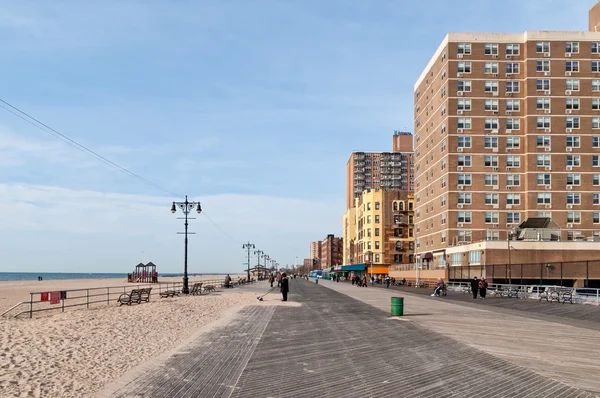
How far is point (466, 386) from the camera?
10.2 m

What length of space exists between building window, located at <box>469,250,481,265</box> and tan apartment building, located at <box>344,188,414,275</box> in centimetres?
5587

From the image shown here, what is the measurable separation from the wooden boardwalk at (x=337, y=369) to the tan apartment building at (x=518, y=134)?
61.1 m

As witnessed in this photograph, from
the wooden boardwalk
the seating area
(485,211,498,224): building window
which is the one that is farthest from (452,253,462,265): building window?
the wooden boardwalk

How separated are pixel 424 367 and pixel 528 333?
326 inches

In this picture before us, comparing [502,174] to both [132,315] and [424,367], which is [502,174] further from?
[424,367]

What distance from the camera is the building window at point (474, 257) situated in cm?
6731

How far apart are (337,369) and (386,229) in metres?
120

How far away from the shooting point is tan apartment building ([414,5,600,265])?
248 ft

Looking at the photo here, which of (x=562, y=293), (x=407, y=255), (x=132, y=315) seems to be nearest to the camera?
(x=132, y=315)

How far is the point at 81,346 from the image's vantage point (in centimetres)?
1539

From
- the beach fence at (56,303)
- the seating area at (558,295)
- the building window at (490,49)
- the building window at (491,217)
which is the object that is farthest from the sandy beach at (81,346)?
the building window at (490,49)

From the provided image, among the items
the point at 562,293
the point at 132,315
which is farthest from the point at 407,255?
the point at 132,315

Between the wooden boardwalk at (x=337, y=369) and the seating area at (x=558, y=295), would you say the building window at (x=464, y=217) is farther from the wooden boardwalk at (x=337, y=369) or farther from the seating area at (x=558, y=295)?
the wooden boardwalk at (x=337, y=369)

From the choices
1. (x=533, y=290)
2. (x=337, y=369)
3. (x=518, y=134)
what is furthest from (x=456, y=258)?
(x=337, y=369)
